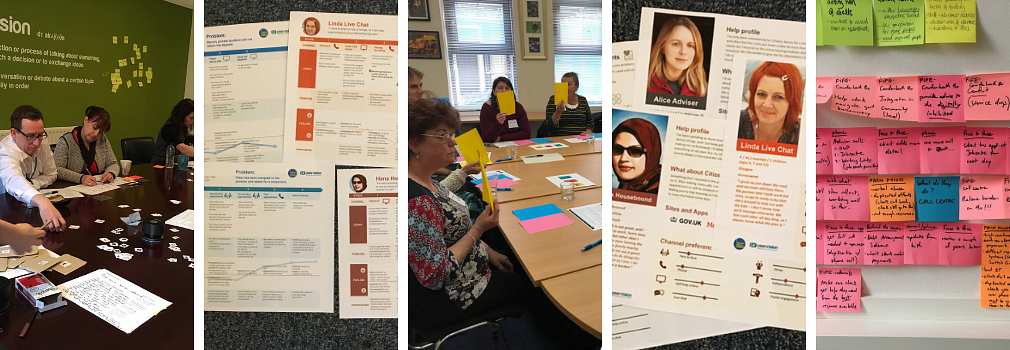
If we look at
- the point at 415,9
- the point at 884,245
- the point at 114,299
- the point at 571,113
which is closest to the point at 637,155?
the point at 571,113

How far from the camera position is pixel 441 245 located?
107 cm

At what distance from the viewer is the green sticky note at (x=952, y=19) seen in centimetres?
156

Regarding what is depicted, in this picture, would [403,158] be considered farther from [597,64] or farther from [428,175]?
[597,64]

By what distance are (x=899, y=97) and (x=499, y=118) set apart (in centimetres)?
144

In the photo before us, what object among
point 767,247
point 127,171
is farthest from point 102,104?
point 767,247

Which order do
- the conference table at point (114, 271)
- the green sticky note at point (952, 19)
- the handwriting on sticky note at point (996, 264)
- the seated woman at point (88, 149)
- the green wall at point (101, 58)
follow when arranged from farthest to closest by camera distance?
the green wall at point (101, 58) < the seated woman at point (88, 149) < the handwriting on sticky note at point (996, 264) < the green sticky note at point (952, 19) < the conference table at point (114, 271)

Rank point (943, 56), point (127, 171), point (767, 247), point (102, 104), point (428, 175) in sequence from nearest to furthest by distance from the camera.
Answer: point (767, 247)
point (428, 175)
point (943, 56)
point (127, 171)
point (102, 104)

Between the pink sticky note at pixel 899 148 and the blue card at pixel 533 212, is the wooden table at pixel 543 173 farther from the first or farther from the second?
the pink sticky note at pixel 899 148

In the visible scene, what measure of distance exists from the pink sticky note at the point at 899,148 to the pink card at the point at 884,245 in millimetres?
198

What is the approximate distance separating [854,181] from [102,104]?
6.69 m

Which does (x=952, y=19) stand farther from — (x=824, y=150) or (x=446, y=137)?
(x=446, y=137)

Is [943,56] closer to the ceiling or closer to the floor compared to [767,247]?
closer to the ceiling

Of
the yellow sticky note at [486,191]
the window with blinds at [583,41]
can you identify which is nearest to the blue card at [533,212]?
the yellow sticky note at [486,191]

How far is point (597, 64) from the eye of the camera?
3.11 feet
